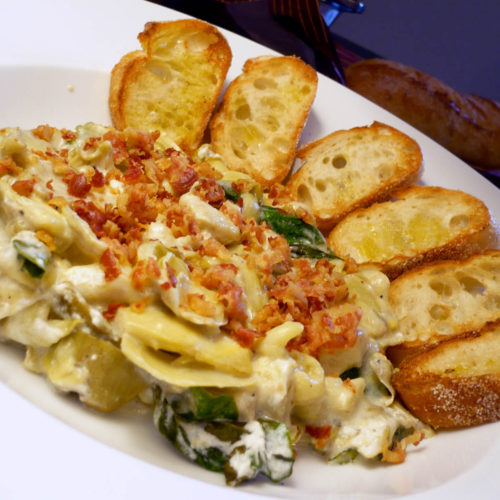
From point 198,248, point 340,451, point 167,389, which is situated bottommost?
point 340,451

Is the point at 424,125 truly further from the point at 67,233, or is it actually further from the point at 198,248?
the point at 67,233

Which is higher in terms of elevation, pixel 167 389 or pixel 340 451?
pixel 167 389

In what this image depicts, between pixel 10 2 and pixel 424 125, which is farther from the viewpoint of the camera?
pixel 424 125

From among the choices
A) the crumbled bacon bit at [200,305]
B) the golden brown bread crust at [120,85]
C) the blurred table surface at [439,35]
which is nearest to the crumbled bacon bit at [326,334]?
the crumbled bacon bit at [200,305]

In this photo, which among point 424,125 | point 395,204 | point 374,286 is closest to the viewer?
point 374,286

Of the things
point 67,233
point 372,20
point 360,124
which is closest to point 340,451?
point 67,233

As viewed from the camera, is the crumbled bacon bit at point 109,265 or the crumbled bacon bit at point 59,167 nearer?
the crumbled bacon bit at point 109,265

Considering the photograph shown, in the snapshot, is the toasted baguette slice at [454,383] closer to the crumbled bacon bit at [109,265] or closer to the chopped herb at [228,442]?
the chopped herb at [228,442]

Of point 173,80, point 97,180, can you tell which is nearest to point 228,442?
point 97,180
